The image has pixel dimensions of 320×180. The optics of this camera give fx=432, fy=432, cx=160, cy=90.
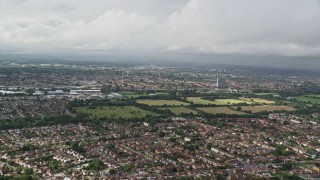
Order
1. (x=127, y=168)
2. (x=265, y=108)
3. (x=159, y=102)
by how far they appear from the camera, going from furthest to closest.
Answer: (x=159, y=102)
(x=265, y=108)
(x=127, y=168)

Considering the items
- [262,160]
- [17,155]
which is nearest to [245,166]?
[262,160]

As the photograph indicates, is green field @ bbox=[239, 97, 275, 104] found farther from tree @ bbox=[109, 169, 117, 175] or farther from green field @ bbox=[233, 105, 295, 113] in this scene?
tree @ bbox=[109, 169, 117, 175]

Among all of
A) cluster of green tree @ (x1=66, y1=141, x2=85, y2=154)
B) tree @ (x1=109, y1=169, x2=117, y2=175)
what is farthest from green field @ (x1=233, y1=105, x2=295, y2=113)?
tree @ (x1=109, y1=169, x2=117, y2=175)

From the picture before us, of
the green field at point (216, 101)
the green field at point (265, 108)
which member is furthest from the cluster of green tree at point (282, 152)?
the green field at point (216, 101)

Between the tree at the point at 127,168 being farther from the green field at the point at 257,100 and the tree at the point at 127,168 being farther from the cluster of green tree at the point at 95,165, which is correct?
the green field at the point at 257,100

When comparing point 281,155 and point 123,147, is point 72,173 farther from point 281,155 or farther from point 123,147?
point 281,155

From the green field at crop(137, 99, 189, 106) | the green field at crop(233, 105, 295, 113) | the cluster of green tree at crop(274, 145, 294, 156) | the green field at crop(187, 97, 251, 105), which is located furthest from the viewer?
the green field at crop(187, 97, 251, 105)

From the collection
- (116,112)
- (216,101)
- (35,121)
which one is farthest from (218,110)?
(35,121)

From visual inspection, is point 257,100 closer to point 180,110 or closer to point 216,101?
point 216,101
